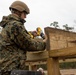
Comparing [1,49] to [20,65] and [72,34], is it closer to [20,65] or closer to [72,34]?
[20,65]

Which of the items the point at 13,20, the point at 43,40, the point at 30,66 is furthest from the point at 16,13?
the point at 30,66

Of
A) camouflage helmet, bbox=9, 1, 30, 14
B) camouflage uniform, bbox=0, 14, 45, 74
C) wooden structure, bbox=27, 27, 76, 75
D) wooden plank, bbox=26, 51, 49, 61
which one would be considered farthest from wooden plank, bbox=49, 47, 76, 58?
camouflage helmet, bbox=9, 1, 30, 14

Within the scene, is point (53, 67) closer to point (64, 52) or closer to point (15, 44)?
point (64, 52)

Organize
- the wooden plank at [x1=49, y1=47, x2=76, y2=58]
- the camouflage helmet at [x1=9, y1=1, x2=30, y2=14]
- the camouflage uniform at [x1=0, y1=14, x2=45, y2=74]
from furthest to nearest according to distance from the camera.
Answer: the camouflage helmet at [x1=9, y1=1, x2=30, y2=14], the camouflage uniform at [x1=0, y1=14, x2=45, y2=74], the wooden plank at [x1=49, y1=47, x2=76, y2=58]

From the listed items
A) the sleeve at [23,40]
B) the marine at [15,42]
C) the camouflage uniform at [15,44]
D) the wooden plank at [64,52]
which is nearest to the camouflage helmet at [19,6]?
the marine at [15,42]

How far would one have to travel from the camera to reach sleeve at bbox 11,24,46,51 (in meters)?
4.06

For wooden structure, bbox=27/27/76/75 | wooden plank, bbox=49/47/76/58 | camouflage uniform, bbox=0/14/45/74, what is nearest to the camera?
wooden plank, bbox=49/47/76/58

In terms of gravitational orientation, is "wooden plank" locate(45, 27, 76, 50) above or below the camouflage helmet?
below

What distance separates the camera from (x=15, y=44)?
13.6 ft

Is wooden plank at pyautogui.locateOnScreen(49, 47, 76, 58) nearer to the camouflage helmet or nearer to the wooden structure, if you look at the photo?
the wooden structure

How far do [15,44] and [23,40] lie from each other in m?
0.12

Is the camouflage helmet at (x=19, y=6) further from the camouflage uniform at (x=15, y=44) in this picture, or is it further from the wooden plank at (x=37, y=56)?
the wooden plank at (x=37, y=56)

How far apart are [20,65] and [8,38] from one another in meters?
0.37

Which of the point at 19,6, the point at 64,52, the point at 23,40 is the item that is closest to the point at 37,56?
the point at 23,40
